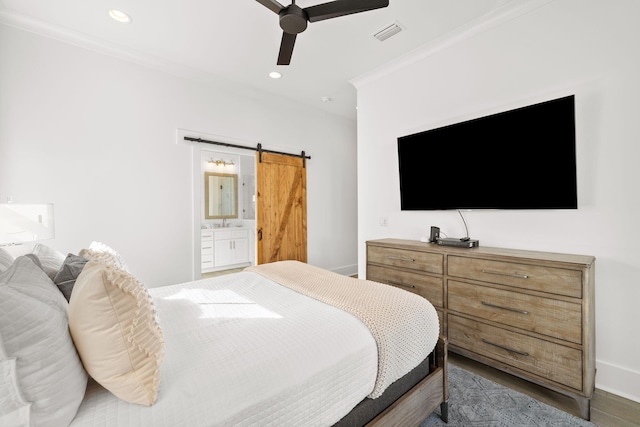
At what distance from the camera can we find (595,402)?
184cm

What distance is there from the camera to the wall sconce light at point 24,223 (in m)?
1.63

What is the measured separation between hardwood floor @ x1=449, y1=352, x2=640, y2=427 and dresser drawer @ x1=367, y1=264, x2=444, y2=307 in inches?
23.7

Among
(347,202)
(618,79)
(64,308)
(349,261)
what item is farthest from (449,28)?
(349,261)

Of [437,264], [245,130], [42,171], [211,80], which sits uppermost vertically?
[211,80]

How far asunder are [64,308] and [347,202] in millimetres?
4431

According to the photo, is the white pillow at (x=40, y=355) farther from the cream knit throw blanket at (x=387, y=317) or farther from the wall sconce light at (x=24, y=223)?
the wall sconce light at (x=24, y=223)

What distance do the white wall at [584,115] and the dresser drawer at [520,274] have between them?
1.62 feet

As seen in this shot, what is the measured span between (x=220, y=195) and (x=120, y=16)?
3692 millimetres

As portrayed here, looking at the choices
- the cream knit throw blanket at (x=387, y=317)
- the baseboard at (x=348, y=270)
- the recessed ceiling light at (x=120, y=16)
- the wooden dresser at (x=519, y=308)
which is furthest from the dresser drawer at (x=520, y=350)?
the recessed ceiling light at (x=120, y=16)

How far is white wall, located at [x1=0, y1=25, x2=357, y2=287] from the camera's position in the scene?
2520mm

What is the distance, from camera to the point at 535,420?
1665mm

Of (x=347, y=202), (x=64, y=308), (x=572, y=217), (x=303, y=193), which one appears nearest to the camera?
(x=64, y=308)

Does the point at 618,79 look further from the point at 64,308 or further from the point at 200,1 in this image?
the point at 64,308

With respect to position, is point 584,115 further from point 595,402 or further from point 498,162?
point 595,402
